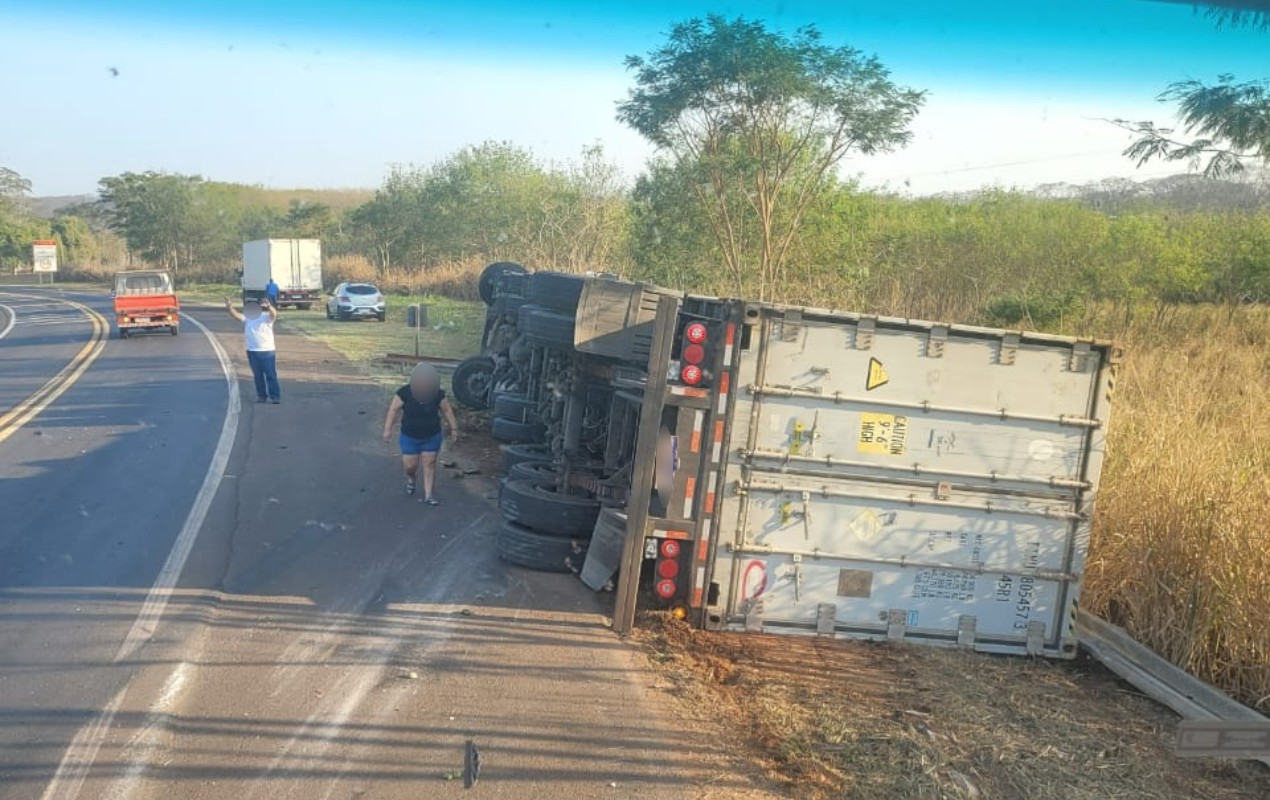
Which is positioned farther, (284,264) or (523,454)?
(284,264)

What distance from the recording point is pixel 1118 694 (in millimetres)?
6109

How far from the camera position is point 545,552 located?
7809mm

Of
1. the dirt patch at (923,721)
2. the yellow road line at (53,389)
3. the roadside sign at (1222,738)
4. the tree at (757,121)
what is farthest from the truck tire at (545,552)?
the tree at (757,121)

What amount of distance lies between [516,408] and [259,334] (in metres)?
5.50

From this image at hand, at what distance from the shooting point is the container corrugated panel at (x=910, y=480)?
6352mm

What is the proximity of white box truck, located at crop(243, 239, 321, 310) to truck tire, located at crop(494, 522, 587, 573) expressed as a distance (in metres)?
40.3

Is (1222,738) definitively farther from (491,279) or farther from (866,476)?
(491,279)

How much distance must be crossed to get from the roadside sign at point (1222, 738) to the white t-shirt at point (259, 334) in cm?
1424

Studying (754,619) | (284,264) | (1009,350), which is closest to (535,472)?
(754,619)

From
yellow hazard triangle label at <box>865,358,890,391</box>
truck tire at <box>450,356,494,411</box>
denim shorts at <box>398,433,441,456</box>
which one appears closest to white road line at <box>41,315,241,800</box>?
denim shorts at <box>398,433,441,456</box>

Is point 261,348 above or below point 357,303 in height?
above

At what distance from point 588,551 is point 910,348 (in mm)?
2800

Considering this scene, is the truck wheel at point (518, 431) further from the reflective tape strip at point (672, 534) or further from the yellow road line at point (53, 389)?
the yellow road line at point (53, 389)

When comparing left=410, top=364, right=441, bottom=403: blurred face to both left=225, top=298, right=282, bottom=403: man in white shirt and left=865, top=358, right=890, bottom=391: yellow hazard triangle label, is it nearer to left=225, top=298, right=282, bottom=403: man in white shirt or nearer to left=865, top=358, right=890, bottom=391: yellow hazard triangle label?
left=865, top=358, right=890, bottom=391: yellow hazard triangle label
